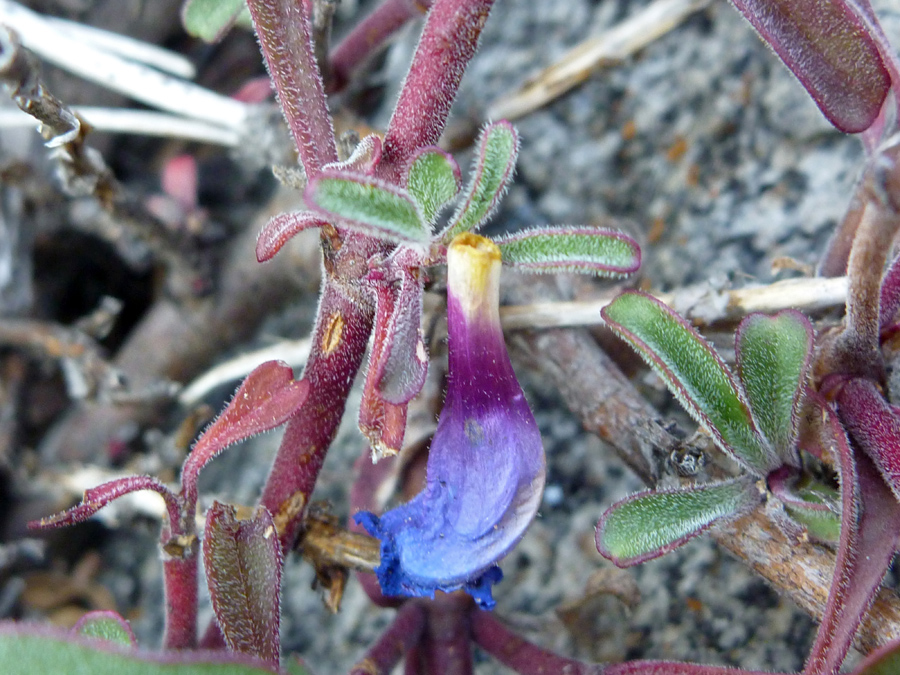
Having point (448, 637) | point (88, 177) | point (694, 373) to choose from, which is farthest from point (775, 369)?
point (88, 177)

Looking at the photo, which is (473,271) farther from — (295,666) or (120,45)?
(120,45)

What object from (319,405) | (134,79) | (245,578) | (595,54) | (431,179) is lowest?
(245,578)

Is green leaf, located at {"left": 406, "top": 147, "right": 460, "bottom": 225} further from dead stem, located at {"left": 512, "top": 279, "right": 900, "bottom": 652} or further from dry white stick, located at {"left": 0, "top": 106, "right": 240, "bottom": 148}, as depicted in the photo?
dry white stick, located at {"left": 0, "top": 106, "right": 240, "bottom": 148}

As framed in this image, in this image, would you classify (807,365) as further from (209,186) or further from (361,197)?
(209,186)

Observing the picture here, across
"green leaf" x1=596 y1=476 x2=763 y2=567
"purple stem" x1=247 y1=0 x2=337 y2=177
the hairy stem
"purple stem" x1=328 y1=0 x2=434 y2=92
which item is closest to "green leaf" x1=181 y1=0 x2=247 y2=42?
"purple stem" x1=247 y1=0 x2=337 y2=177

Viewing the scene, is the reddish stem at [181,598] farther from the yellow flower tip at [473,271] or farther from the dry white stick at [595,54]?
the dry white stick at [595,54]

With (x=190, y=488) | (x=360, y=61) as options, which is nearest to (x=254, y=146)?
(x=360, y=61)

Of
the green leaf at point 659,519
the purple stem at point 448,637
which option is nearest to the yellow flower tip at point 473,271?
the green leaf at point 659,519
